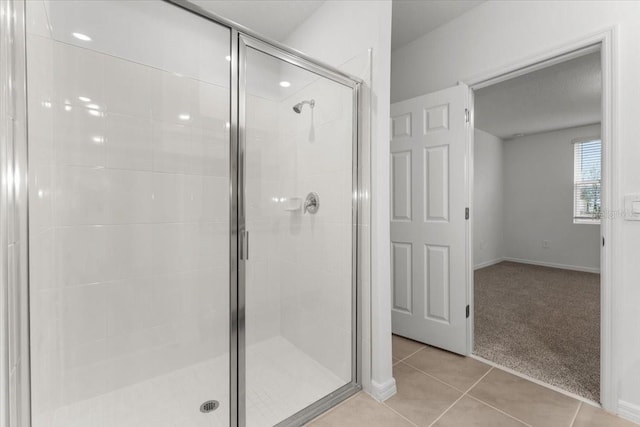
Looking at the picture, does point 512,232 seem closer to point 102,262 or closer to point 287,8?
point 287,8

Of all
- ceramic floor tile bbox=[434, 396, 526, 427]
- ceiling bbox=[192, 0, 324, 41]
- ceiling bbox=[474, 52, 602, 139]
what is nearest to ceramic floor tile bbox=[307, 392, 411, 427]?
ceramic floor tile bbox=[434, 396, 526, 427]

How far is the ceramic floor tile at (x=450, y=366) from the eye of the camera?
1.82m

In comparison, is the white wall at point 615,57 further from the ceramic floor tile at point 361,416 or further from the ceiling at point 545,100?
the ceiling at point 545,100

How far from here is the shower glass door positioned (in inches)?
58.2

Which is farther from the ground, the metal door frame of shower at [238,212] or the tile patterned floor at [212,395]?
the metal door frame of shower at [238,212]

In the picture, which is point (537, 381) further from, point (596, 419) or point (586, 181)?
point (586, 181)

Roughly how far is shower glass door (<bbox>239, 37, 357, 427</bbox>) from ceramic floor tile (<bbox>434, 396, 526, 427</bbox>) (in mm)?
528

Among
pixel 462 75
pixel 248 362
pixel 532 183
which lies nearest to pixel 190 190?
pixel 248 362

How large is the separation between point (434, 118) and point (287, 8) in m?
1.34

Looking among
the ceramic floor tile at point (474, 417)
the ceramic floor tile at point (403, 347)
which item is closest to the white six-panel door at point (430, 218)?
the ceramic floor tile at point (403, 347)

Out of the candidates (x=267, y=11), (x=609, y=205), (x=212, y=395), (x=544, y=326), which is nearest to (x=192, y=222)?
(x=212, y=395)

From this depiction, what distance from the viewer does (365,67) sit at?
174 cm

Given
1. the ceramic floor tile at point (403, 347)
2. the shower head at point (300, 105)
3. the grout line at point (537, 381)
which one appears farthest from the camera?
the ceramic floor tile at point (403, 347)

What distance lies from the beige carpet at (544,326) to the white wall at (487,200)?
91 centimetres
